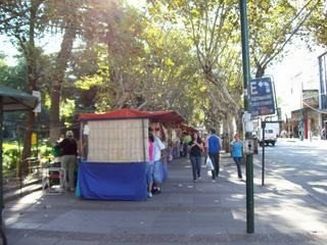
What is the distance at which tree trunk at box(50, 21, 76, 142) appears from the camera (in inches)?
668

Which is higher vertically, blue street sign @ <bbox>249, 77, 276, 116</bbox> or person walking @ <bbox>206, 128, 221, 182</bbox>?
blue street sign @ <bbox>249, 77, 276, 116</bbox>

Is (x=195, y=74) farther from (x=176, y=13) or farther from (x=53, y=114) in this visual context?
(x=53, y=114)

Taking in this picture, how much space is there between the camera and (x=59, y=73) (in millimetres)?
20312

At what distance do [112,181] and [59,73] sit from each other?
5.53 metres

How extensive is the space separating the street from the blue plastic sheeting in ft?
1.20

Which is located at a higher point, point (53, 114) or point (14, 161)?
point (53, 114)

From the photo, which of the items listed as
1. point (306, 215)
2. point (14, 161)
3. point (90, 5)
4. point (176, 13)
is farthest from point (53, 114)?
point (306, 215)

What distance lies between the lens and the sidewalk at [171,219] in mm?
10414

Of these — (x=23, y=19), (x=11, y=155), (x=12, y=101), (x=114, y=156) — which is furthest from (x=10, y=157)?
(x=12, y=101)

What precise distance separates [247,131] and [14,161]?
12.3 meters

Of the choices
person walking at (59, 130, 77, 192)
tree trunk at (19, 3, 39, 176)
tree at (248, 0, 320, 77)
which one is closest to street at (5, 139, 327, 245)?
person walking at (59, 130, 77, 192)

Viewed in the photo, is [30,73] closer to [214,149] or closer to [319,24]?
[214,149]

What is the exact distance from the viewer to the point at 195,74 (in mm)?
45562

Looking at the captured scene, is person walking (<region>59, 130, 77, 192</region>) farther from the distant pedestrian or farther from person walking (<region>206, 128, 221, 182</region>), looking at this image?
A: person walking (<region>206, 128, 221, 182</region>)
